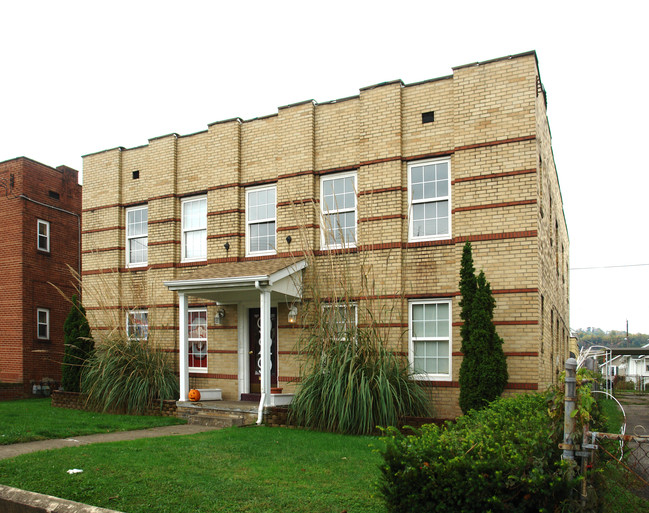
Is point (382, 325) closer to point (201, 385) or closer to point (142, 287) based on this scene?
point (201, 385)

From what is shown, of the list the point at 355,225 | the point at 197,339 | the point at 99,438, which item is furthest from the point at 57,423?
the point at 355,225

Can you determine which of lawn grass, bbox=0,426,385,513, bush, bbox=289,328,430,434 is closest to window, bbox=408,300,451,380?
bush, bbox=289,328,430,434

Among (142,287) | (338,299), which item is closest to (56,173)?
(142,287)

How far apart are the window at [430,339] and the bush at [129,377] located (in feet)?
20.1

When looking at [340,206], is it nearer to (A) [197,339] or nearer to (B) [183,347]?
(B) [183,347]

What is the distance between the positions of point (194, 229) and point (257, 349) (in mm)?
3903

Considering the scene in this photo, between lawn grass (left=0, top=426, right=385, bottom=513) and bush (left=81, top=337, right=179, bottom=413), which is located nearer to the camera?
lawn grass (left=0, top=426, right=385, bottom=513)

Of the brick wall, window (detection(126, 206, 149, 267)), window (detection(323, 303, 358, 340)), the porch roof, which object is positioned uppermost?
window (detection(126, 206, 149, 267))

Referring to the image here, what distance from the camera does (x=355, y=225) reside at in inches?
514

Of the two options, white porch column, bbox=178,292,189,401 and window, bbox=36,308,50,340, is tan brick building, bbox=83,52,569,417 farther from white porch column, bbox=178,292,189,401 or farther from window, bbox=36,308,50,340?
window, bbox=36,308,50,340

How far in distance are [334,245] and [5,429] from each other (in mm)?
7575

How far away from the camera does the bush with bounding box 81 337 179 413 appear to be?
1324 cm

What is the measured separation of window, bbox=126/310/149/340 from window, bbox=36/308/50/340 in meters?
5.91

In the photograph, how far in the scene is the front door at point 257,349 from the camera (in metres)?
13.9
